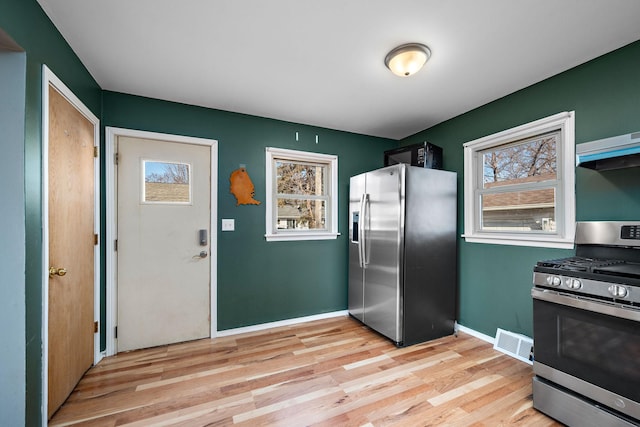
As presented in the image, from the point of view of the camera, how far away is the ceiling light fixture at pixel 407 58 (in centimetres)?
181

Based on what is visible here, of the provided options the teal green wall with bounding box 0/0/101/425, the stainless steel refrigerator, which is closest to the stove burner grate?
the stainless steel refrigerator

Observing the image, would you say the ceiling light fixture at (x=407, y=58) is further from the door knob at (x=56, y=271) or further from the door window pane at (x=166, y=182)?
the door knob at (x=56, y=271)

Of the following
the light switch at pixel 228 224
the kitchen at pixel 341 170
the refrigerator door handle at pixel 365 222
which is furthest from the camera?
the refrigerator door handle at pixel 365 222

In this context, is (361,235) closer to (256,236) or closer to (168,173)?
(256,236)

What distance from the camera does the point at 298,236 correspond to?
318cm

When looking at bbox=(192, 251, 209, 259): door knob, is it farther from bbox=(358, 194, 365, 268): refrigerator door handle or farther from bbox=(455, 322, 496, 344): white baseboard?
bbox=(455, 322, 496, 344): white baseboard

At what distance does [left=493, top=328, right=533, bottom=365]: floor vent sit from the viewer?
2283mm

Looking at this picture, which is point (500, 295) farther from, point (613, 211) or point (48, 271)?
point (48, 271)

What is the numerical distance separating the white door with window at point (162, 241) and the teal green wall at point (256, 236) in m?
0.16

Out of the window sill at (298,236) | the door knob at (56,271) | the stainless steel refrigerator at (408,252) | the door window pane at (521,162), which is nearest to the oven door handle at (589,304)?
the stainless steel refrigerator at (408,252)

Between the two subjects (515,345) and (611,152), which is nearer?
(611,152)

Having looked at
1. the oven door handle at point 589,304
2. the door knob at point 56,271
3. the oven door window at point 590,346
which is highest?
the door knob at point 56,271

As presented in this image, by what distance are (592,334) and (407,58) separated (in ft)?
6.58

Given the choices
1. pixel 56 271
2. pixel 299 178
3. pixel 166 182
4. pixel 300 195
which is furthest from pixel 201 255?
pixel 299 178
